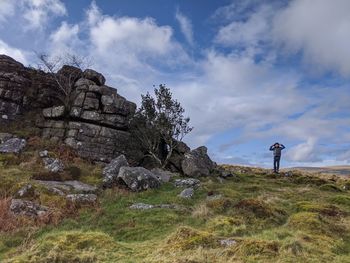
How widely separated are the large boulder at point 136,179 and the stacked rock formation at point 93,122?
932cm

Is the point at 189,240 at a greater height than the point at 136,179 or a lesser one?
lesser

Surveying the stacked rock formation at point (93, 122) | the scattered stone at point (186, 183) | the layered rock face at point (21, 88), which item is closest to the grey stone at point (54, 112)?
the stacked rock formation at point (93, 122)

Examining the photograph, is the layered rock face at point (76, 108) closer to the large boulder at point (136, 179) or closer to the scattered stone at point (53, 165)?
the scattered stone at point (53, 165)

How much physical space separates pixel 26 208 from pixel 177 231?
31.5ft

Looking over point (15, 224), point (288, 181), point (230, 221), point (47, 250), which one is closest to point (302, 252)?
point (230, 221)

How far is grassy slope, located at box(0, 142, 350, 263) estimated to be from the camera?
43.0 feet

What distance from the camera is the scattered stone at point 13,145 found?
33219 mm

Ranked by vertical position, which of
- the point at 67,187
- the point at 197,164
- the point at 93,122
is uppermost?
the point at 93,122

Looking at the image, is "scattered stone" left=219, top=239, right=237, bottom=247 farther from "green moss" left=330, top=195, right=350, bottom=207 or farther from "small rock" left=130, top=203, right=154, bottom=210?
"green moss" left=330, top=195, right=350, bottom=207

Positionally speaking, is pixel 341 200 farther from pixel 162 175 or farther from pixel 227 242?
pixel 227 242

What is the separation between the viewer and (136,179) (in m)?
27.3

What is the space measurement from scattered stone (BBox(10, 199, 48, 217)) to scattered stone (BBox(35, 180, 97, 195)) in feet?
10.0

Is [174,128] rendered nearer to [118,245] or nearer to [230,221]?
[230,221]

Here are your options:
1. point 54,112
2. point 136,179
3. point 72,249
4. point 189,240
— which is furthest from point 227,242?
point 54,112
